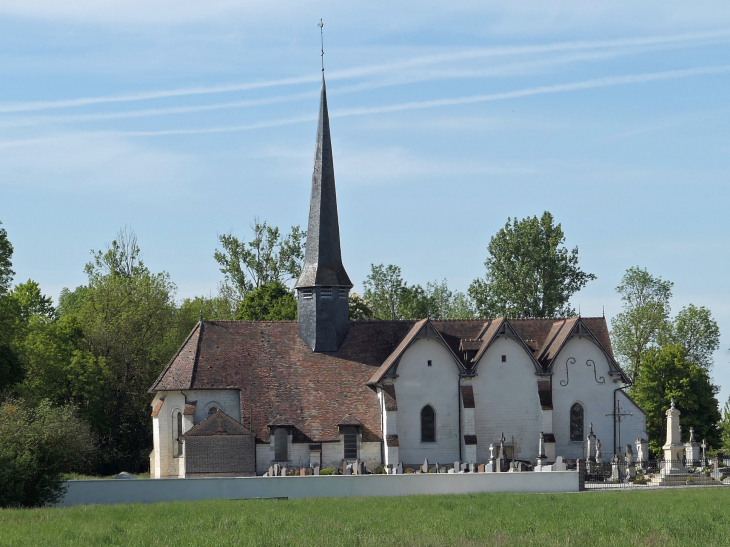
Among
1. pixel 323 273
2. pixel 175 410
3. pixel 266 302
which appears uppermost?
pixel 323 273

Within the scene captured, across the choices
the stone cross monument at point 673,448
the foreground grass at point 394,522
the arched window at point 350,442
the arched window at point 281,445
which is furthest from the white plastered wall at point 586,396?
the foreground grass at point 394,522

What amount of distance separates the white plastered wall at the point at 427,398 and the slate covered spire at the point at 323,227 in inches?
214

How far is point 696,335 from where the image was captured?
7531 cm

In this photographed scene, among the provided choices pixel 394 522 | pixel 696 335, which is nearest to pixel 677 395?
pixel 696 335

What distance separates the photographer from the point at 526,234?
→ 78.1 m

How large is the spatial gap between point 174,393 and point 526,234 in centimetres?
3290

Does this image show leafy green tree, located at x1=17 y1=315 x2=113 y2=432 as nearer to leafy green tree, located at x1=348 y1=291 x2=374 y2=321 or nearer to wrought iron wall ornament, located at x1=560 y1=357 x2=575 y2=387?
leafy green tree, located at x1=348 y1=291 x2=374 y2=321

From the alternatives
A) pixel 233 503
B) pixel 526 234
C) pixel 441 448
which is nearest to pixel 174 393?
pixel 441 448

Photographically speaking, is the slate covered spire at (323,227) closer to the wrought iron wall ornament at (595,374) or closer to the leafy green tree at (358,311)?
the wrought iron wall ornament at (595,374)

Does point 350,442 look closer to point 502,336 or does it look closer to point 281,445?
point 281,445

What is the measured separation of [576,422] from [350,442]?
1145 centimetres

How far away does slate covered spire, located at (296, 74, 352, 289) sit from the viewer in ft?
186

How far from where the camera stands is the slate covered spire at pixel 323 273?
5628 centimetres

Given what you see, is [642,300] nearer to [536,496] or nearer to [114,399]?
[114,399]
